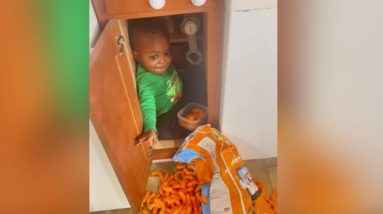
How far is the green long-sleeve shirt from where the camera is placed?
0.59 metres

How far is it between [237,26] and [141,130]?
0.23 m

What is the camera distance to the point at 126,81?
563 mm

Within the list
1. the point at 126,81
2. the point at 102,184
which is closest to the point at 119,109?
the point at 126,81

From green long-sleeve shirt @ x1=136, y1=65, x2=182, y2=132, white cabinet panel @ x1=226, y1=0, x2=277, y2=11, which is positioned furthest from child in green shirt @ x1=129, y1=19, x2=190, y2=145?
white cabinet panel @ x1=226, y1=0, x2=277, y2=11

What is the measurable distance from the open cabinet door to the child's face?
20 millimetres

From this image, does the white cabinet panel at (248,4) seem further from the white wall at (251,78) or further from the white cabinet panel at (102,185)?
the white cabinet panel at (102,185)

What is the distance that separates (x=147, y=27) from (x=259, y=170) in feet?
0.96

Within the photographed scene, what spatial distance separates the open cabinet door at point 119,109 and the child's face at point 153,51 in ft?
0.06

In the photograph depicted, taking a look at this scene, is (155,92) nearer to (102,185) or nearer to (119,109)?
(119,109)

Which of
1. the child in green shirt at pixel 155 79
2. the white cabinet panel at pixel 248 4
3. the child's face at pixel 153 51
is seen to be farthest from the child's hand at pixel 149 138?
the white cabinet panel at pixel 248 4
